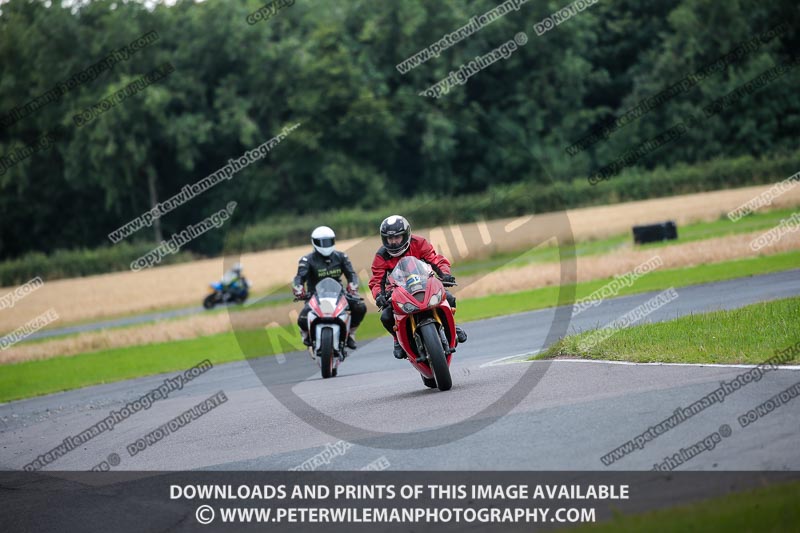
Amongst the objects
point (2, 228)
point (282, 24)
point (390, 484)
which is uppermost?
point (282, 24)

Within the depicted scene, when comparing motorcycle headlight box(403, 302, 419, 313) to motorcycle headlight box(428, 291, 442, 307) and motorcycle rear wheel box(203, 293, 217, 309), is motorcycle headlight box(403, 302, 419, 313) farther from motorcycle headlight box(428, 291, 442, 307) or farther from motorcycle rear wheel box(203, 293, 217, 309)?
motorcycle rear wheel box(203, 293, 217, 309)

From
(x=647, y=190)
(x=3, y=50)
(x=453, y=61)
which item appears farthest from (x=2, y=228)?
(x=647, y=190)

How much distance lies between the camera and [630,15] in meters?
81.4

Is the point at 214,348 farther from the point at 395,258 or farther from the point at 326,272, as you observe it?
the point at 395,258

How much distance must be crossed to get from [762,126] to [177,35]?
38.3m

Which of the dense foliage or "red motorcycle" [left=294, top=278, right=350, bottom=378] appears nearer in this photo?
"red motorcycle" [left=294, top=278, right=350, bottom=378]

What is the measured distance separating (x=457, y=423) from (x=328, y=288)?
613 centimetres

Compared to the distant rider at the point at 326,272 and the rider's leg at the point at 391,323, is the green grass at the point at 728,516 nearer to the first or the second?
the rider's leg at the point at 391,323

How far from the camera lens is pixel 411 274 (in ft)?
36.6

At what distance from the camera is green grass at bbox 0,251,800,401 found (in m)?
22.6

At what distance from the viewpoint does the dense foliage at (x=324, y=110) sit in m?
65.6

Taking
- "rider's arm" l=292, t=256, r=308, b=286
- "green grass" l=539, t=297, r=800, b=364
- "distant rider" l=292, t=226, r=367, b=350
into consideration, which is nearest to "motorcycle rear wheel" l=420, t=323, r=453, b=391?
"green grass" l=539, t=297, r=800, b=364

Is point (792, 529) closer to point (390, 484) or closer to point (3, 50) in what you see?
point (390, 484)

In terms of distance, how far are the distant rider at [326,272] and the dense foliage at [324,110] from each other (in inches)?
1824
